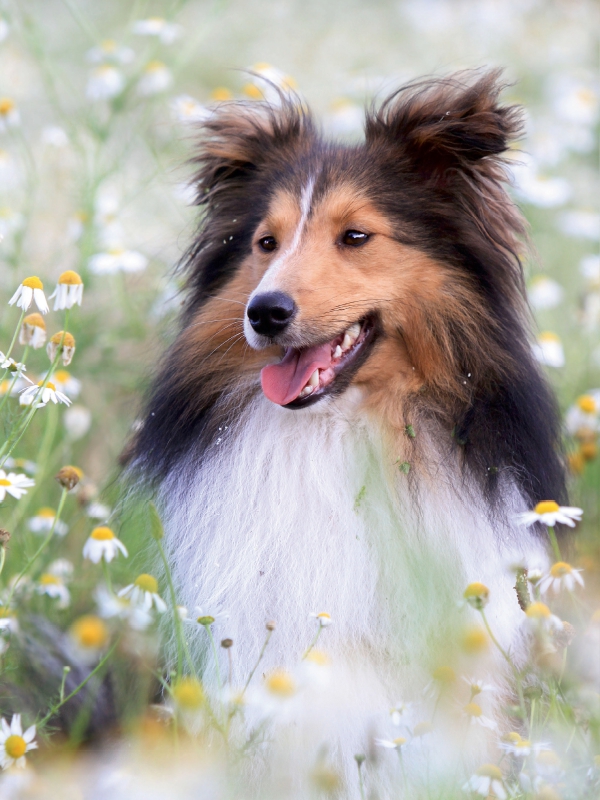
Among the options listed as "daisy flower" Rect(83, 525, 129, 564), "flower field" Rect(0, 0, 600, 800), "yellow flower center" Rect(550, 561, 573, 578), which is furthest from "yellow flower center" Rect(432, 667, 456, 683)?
"daisy flower" Rect(83, 525, 129, 564)

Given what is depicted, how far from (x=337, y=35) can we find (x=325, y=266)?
9807 mm

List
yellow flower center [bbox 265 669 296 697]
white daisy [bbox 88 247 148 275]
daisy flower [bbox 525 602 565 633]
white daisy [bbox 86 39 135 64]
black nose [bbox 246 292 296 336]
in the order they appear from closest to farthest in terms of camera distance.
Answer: yellow flower center [bbox 265 669 296 697] → daisy flower [bbox 525 602 565 633] → black nose [bbox 246 292 296 336] → white daisy [bbox 88 247 148 275] → white daisy [bbox 86 39 135 64]

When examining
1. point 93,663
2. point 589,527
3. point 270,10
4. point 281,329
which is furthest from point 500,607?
point 270,10

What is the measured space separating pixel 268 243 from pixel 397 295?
60 cm

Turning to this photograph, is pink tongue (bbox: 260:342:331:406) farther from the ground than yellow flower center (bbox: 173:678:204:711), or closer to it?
farther from the ground

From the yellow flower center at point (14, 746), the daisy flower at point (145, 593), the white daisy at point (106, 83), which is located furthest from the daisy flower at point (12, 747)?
the white daisy at point (106, 83)

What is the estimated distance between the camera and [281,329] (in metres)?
3.17

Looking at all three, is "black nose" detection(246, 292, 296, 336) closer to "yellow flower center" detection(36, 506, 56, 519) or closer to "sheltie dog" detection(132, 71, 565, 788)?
"sheltie dog" detection(132, 71, 565, 788)

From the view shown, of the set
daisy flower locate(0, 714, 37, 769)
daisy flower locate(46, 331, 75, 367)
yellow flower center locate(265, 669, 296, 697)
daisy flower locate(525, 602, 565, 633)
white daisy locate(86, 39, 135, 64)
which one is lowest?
daisy flower locate(0, 714, 37, 769)

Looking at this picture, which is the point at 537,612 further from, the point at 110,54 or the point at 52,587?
the point at 110,54

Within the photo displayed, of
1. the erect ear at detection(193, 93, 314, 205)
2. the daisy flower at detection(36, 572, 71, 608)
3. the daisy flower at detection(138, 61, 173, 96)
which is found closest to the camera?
the daisy flower at detection(36, 572, 71, 608)

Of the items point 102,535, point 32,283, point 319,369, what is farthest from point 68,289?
point 319,369

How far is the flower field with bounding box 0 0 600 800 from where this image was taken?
250cm

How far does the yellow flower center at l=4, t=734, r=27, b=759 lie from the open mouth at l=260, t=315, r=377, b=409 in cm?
139
